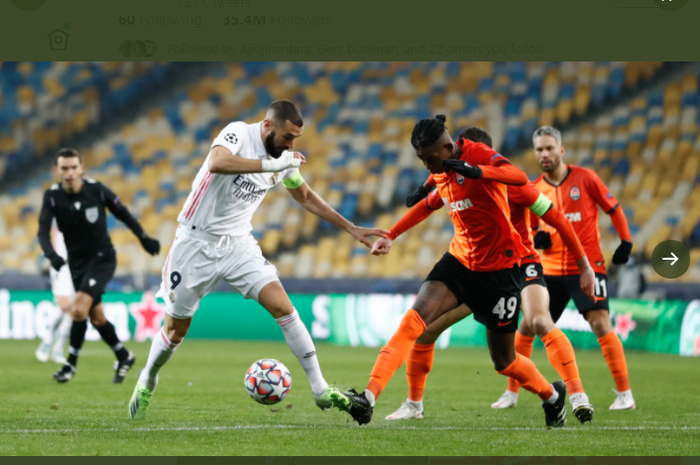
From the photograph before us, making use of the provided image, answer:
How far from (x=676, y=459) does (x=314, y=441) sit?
2.11m

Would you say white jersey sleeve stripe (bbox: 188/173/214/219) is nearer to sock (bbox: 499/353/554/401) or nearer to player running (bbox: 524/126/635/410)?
sock (bbox: 499/353/554/401)

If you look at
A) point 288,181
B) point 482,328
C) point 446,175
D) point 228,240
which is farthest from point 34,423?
point 482,328

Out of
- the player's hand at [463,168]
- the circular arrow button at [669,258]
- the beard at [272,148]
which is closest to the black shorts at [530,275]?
the circular arrow button at [669,258]

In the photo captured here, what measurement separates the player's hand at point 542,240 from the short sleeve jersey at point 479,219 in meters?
1.75

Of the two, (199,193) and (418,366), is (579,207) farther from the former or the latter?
(199,193)

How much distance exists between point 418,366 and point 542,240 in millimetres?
1998

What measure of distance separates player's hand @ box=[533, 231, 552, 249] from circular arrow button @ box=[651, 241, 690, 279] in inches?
42.1

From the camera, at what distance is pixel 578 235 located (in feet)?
25.5

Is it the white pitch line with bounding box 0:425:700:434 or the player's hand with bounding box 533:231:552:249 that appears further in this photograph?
the player's hand with bounding box 533:231:552:249

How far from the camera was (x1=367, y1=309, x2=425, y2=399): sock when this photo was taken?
5.54 m

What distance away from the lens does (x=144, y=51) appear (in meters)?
6.37

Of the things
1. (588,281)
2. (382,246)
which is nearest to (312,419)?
(382,246)

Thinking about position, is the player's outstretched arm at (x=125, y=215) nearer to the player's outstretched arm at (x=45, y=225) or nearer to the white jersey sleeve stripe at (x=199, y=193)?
the player's outstretched arm at (x=45, y=225)

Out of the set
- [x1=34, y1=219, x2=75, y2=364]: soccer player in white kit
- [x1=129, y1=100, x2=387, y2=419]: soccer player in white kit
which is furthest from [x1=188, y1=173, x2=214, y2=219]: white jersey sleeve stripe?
[x1=34, y1=219, x2=75, y2=364]: soccer player in white kit
